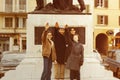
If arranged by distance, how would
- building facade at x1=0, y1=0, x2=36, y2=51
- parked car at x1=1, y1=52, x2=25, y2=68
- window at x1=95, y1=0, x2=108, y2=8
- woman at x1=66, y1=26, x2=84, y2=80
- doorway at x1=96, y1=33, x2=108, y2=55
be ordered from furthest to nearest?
window at x1=95, y1=0, x2=108, y2=8
doorway at x1=96, y1=33, x2=108, y2=55
building facade at x1=0, y1=0, x2=36, y2=51
parked car at x1=1, y1=52, x2=25, y2=68
woman at x1=66, y1=26, x2=84, y2=80

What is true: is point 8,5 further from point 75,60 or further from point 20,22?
point 75,60

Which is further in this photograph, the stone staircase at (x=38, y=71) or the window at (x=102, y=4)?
the window at (x=102, y=4)

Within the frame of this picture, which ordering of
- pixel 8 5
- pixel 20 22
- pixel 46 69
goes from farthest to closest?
pixel 8 5, pixel 20 22, pixel 46 69

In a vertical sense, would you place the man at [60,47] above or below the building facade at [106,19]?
below

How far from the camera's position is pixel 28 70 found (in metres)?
19.2

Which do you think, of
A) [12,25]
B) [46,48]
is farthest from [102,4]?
[46,48]

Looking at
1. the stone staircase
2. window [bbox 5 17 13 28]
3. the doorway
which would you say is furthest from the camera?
window [bbox 5 17 13 28]

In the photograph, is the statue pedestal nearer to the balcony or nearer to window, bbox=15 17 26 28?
window, bbox=15 17 26 28

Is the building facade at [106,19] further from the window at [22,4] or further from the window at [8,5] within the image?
the window at [8,5]

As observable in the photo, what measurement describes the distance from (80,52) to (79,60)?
25 cm

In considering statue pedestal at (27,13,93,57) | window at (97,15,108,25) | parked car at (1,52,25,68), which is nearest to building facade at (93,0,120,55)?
window at (97,15,108,25)

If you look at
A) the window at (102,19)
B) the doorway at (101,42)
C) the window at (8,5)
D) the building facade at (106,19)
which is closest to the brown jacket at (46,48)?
the doorway at (101,42)

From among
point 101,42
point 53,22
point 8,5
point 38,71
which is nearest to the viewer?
point 38,71

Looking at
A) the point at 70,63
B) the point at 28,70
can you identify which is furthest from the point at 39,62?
the point at 70,63
